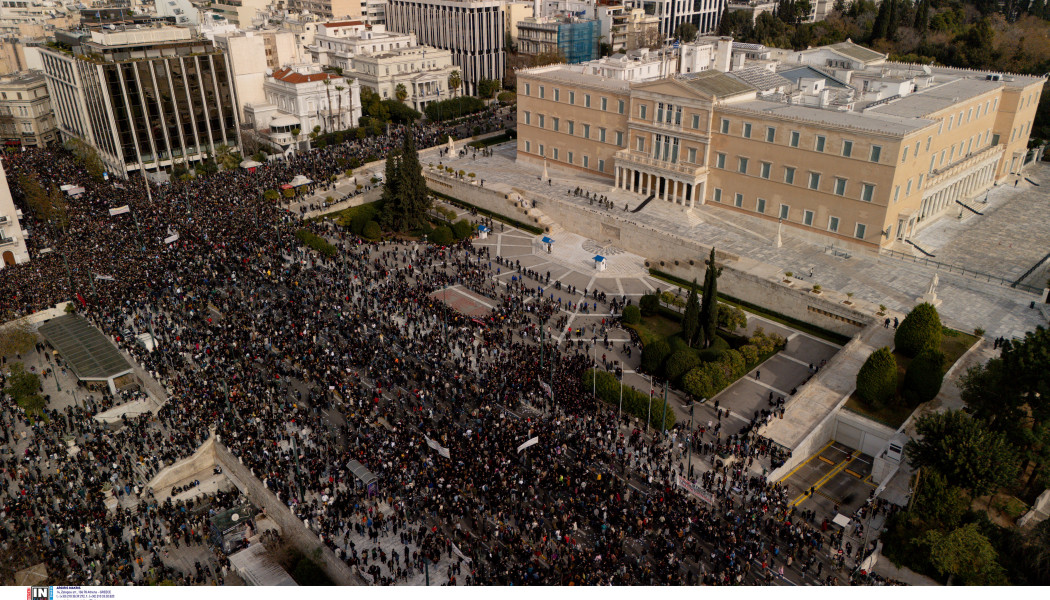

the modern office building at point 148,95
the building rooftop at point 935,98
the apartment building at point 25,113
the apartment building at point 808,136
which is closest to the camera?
the apartment building at point 808,136

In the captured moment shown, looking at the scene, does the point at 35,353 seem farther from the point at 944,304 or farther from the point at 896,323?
the point at 944,304

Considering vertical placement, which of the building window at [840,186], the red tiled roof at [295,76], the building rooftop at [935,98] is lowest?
the building window at [840,186]

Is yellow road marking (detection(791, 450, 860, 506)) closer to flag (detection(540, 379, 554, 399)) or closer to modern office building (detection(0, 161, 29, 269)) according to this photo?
flag (detection(540, 379, 554, 399))

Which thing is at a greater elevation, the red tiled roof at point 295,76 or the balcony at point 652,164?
the red tiled roof at point 295,76

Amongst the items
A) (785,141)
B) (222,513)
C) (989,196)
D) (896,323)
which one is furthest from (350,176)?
(989,196)

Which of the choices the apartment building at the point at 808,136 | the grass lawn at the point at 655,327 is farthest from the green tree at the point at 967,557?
the apartment building at the point at 808,136

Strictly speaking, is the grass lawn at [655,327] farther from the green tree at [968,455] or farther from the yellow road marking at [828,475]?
the green tree at [968,455]

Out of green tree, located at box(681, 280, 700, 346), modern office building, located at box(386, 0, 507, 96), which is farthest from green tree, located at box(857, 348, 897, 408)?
modern office building, located at box(386, 0, 507, 96)

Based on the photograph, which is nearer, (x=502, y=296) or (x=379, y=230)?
(x=502, y=296)
